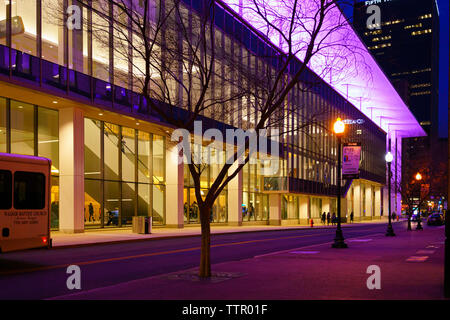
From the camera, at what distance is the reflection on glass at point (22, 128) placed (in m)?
27.1

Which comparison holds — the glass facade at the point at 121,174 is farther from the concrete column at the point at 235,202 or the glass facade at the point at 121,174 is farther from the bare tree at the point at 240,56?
the bare tree at the point at 240,56

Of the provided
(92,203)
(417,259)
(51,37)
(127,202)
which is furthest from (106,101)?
(417,259)

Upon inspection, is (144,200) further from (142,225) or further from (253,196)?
(253,196)

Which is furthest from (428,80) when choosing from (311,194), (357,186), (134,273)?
(134,273)

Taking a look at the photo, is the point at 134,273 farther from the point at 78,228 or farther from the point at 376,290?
the point at 78,228

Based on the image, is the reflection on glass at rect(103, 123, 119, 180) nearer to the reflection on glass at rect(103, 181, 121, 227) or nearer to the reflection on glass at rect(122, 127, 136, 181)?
the reflection on glass at rect(103, 181, 121, 227)

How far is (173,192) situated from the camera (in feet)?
128

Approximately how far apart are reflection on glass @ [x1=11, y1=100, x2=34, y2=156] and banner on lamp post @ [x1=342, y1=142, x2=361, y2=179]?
17143mm

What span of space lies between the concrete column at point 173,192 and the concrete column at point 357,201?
53.9 meters

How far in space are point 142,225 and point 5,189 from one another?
1760 cm

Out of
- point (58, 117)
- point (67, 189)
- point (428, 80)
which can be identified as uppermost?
point (428, 80)

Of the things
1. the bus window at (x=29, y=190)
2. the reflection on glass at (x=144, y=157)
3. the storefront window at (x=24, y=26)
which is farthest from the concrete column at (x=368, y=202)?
the bus window at (x=29, y=190)
